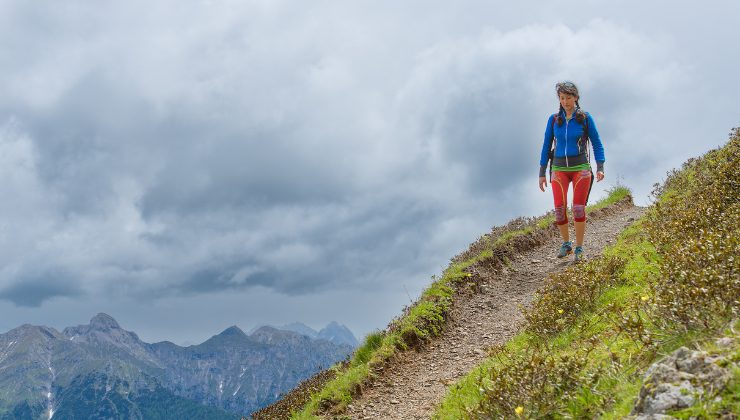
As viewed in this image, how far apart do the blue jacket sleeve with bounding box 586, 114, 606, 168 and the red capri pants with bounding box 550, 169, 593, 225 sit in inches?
13.8

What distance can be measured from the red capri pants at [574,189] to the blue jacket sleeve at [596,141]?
0.35 meters

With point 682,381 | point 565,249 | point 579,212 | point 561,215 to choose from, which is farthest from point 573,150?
point 682,381

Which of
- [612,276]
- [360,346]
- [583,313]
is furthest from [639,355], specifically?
[360,346]

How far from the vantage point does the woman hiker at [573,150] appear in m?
12.9

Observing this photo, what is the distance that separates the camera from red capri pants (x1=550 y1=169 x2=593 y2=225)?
42.9 feet

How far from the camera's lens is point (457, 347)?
11547 millimetres

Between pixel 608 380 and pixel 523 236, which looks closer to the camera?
pixel 608 380

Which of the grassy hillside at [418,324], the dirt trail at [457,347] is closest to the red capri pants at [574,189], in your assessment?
the dirt trail at [457,347]

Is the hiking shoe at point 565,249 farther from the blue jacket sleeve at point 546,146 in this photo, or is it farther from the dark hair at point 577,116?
the dark hair at point 577,116

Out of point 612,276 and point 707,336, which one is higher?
point 612,276

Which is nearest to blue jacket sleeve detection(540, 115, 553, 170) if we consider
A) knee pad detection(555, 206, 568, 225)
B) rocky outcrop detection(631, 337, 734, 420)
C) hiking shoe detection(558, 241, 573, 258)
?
knee pad detection(555, 206, 568, 225)

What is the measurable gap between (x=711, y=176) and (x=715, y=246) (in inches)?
311

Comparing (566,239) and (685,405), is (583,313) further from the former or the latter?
(566,239)

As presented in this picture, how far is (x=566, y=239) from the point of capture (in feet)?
47.8
